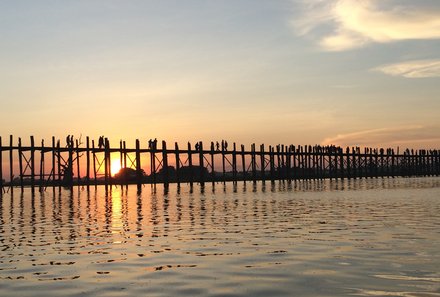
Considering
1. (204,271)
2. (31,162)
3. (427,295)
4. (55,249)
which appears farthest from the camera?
(31,162)

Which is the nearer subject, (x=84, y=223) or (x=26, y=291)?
(x=26, y=291)

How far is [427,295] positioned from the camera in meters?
7.32

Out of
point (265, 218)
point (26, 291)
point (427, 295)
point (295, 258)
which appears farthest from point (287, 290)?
point (265, 218)

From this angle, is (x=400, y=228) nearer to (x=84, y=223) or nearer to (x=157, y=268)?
(x=157, y=268)

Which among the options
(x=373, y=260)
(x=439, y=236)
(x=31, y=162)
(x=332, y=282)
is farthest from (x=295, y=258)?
(x=31, y=162)

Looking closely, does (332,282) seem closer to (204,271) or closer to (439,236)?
(204,271)

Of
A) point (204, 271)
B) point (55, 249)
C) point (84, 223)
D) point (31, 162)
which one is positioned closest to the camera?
point (204, 271)

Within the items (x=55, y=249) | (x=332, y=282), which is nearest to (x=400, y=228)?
(x=332, y=282)

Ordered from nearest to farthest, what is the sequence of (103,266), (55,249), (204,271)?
(204,271) → (103,266) → (55,249)

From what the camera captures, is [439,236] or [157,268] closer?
[157,268]

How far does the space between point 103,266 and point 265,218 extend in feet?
34.1

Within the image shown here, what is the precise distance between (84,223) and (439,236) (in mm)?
11982

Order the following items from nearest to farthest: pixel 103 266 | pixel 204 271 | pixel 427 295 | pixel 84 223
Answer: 1. pixel 427 295
2. pixel 204 271
3. pixel 103 266
4. pixel 84 223

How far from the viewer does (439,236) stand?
524 inches
